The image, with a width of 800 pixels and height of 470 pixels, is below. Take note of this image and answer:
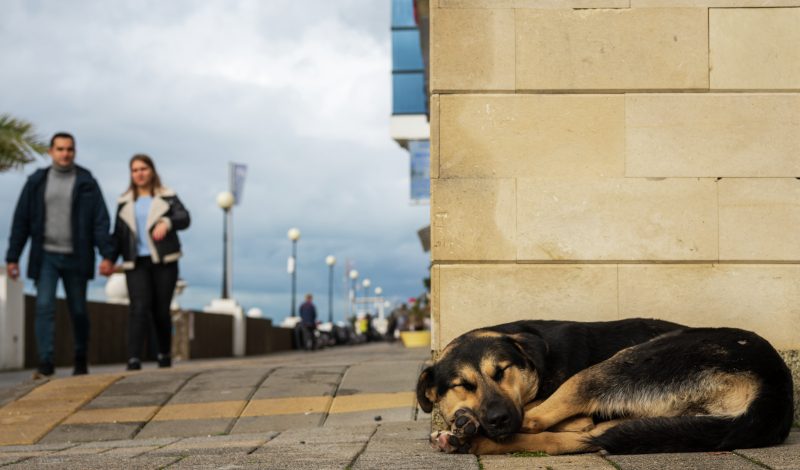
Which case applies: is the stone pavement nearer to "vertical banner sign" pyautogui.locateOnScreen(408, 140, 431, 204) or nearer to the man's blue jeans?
the man's blue jeans

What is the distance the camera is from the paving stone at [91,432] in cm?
688

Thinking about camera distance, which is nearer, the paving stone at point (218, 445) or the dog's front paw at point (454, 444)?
the dog's front paw at point (454, 444)

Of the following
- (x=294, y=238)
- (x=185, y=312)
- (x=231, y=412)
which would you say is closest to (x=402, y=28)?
(x=294, y=238)

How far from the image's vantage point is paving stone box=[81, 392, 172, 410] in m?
7.63

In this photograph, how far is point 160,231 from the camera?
402 inches

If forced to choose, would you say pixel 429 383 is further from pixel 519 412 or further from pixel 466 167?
pixel 466 167

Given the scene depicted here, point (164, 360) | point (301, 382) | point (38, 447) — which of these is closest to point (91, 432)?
point (38, 447)

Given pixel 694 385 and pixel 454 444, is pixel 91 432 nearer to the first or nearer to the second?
pixel 454 444

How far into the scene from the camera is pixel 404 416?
6.90 m

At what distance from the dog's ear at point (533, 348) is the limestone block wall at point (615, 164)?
916mm

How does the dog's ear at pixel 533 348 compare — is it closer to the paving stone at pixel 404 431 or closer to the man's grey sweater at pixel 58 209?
the paving stone at pixel 404 431

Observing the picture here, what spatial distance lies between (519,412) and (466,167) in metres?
1.87

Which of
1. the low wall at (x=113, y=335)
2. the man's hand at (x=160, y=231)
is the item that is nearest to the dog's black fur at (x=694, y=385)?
the man's hand at (x=160, y=231)

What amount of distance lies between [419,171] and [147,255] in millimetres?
30373
